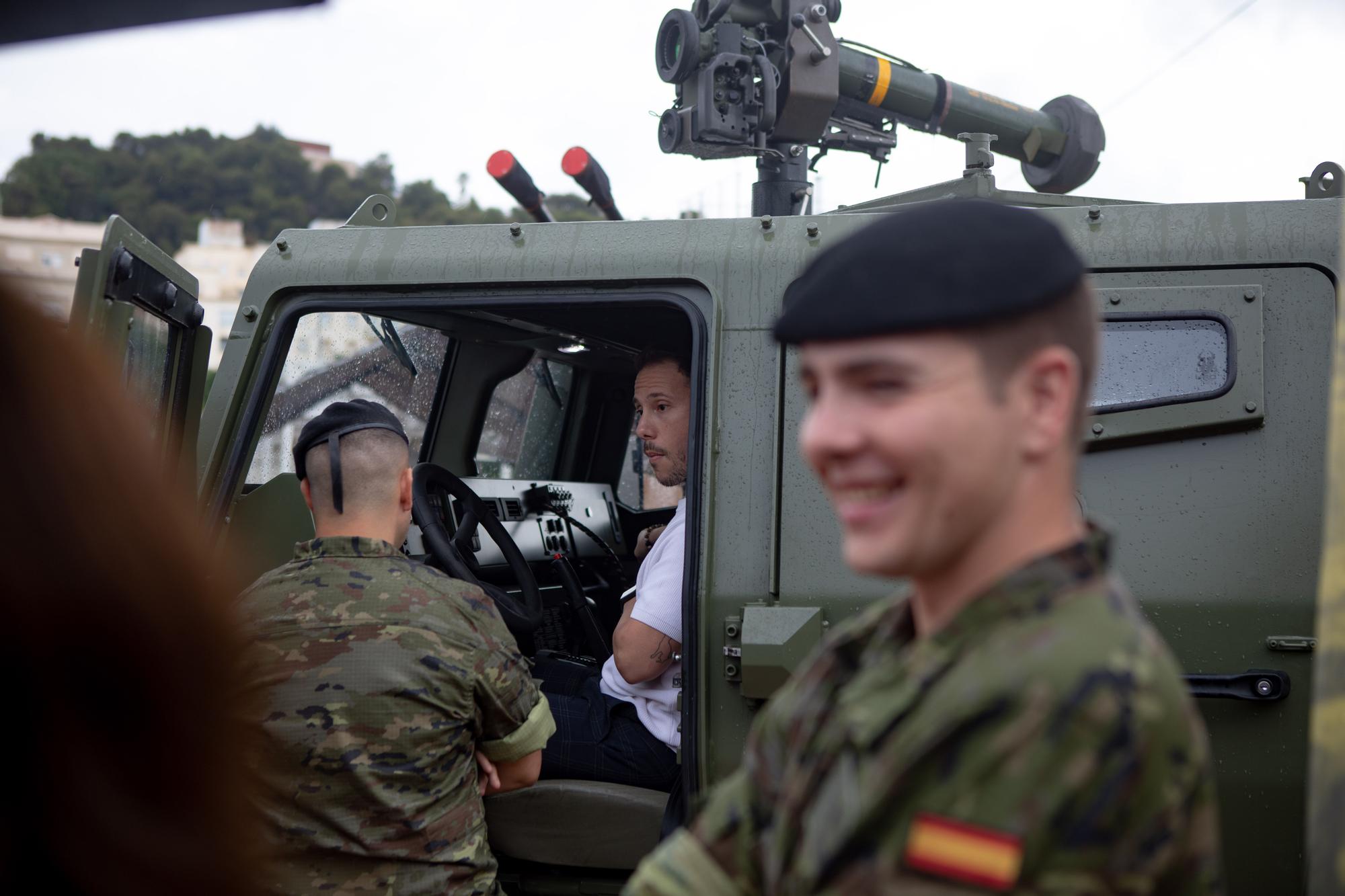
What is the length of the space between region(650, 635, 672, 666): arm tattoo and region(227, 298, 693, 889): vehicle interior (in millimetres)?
306

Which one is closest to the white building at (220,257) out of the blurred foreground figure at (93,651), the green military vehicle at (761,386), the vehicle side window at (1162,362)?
the green military vehicle at (761,386)

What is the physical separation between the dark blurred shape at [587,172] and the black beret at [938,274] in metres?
2.28

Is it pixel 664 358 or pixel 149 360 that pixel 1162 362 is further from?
A: pixel 149 360

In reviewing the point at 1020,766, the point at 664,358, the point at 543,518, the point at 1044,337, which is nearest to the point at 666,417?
the point at 664,358

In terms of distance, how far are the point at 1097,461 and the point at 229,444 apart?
1.81 meters

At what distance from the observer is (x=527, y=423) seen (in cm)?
428

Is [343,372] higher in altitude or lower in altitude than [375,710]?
higher

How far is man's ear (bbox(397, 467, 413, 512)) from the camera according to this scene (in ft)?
8.12

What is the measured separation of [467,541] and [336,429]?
100 centimetres

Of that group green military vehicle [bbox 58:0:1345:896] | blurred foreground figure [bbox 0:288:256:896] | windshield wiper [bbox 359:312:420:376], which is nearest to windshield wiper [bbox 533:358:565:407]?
windshield wiper [bbox 359:312:420:376]

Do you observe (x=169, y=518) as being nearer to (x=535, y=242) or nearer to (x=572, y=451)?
(x=535, y=242)

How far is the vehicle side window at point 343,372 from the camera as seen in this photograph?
2.90 m

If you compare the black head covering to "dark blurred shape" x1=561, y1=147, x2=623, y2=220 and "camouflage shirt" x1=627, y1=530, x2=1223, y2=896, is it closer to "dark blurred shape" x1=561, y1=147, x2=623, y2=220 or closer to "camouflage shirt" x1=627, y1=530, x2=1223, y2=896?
"dark blurred shape" x1=561, y1=147, x2=623, y2=220

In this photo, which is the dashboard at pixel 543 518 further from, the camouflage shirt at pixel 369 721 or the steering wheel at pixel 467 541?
the camouflage shirt at pixel 369 721
